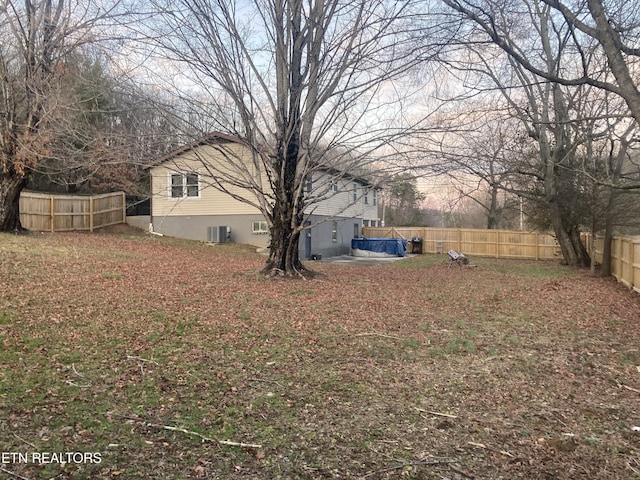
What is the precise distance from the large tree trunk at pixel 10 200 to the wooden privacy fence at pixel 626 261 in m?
17.4

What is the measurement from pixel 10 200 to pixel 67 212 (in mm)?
4016

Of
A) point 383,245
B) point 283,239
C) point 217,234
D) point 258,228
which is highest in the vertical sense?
point 258,228

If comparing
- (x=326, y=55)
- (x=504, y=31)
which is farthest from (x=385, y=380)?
(x=326, y=55)

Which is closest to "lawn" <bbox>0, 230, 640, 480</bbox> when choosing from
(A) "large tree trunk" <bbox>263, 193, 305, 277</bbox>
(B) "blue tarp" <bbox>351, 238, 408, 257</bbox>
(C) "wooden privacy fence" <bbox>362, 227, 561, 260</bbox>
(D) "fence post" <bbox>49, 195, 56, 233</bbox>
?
(A) "large tree trunk" <bbox>263, 193, 305, 277</bbox>

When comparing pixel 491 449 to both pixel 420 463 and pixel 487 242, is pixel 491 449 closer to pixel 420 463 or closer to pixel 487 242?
pixel 420 463

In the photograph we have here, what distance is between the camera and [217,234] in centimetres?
2000

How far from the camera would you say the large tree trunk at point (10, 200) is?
14.3 meters

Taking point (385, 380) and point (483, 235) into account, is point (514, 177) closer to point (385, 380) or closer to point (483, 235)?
point (483, 235)

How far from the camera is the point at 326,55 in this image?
8.55 m

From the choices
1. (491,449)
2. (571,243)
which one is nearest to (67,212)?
(491,449)

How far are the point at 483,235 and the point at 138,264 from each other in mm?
20334

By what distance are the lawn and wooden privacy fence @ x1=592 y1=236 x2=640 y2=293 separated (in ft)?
9.02

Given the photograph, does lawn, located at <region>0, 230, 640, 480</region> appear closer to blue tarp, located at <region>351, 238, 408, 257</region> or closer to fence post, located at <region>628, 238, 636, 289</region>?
fence post, located at <region>628, 238, 636, 289</region>

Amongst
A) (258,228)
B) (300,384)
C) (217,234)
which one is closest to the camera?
(300,384)
